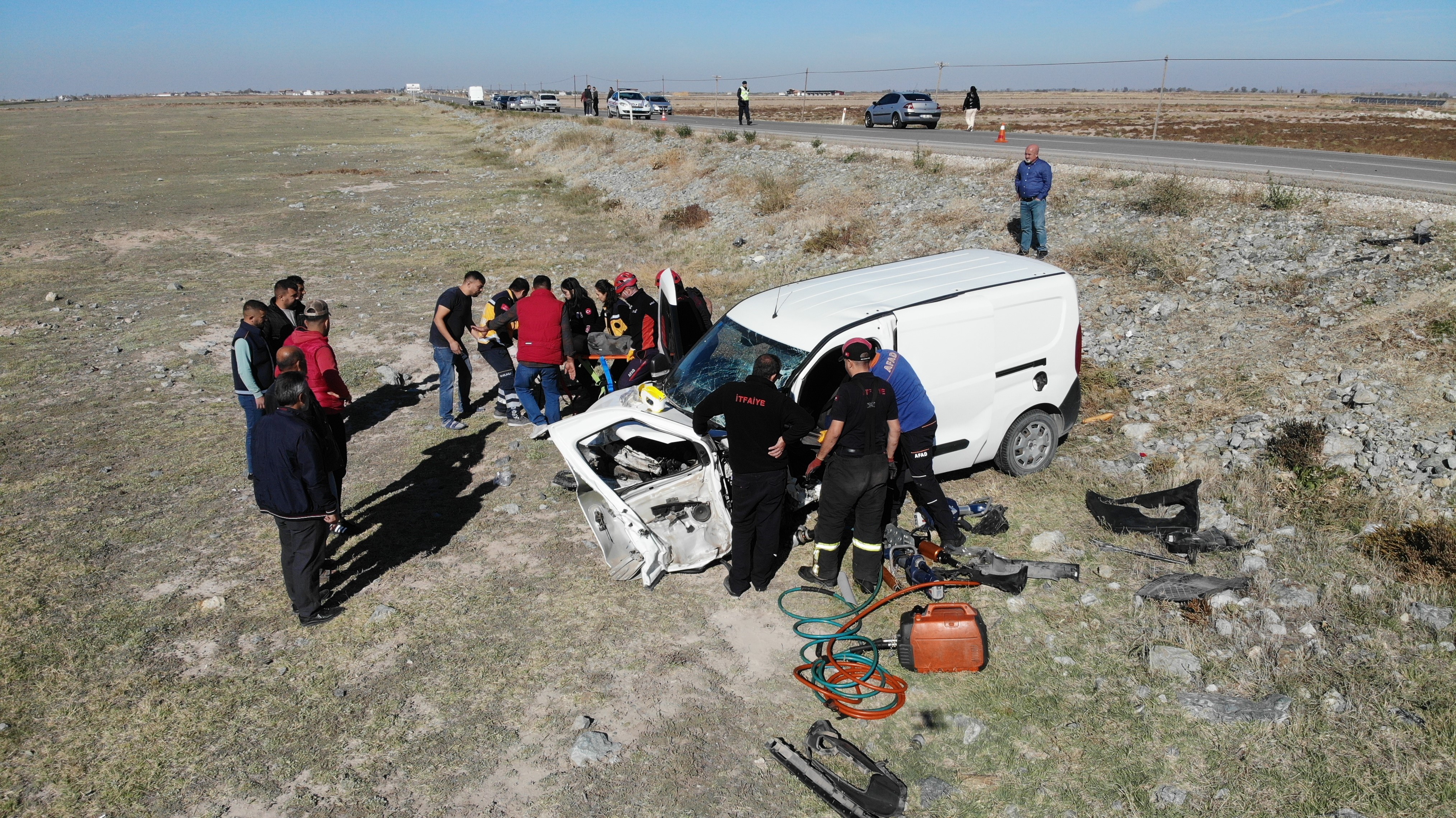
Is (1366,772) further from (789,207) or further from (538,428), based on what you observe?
(789,207)

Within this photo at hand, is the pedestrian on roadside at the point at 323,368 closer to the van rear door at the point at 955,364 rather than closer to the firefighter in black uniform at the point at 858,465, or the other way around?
the firefighter in black uniform at the point at 858,465

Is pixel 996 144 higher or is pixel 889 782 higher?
pixel 996 144

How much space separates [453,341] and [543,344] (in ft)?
3.89

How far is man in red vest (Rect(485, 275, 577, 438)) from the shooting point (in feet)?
25.6

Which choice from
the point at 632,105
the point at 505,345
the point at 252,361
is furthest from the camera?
the point at 632,105

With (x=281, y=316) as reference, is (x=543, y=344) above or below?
below

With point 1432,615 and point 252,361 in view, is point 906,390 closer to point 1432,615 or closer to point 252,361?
point 1432,615

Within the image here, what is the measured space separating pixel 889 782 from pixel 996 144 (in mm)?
22369

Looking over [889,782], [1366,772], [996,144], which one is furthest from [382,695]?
[996,144]

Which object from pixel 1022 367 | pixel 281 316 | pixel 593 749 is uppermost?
pixel 281 316

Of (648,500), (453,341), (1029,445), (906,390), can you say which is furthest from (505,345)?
(1029,445)

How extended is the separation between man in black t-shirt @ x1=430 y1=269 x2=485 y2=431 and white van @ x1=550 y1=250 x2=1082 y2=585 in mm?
2712

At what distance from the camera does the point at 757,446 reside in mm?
5148

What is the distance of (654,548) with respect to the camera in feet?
17.9
